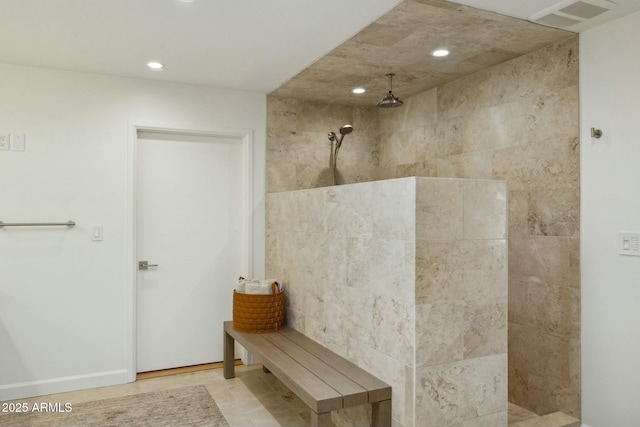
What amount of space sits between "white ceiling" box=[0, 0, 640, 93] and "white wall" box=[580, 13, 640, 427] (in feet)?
0.91

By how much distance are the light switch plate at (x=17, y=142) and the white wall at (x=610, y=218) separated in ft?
12.1

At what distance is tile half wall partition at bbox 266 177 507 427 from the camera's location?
2076 mm

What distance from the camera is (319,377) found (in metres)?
2.37

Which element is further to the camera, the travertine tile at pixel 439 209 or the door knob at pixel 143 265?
the door knob at pixel 143 265

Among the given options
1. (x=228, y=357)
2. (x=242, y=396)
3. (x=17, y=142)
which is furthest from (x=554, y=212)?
(x=17, y=142)

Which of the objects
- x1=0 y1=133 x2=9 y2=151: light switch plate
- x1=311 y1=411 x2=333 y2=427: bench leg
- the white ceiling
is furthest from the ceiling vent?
x1=0 y1=133 x2=9 y2=151: light switch plate

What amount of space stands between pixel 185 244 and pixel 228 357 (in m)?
0.99

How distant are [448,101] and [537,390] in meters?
2.17

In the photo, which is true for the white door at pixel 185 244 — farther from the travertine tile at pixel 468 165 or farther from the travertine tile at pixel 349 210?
the travertine tile at pixel 468 165

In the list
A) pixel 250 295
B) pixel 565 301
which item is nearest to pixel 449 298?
Result: pixel 565 301

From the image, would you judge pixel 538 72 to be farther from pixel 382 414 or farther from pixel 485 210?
pixel 382 414

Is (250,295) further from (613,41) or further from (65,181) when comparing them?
(613,41)

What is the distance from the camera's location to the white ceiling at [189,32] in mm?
2311

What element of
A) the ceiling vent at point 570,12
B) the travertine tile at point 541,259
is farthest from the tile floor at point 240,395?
the ceiling vent at point 570,12
